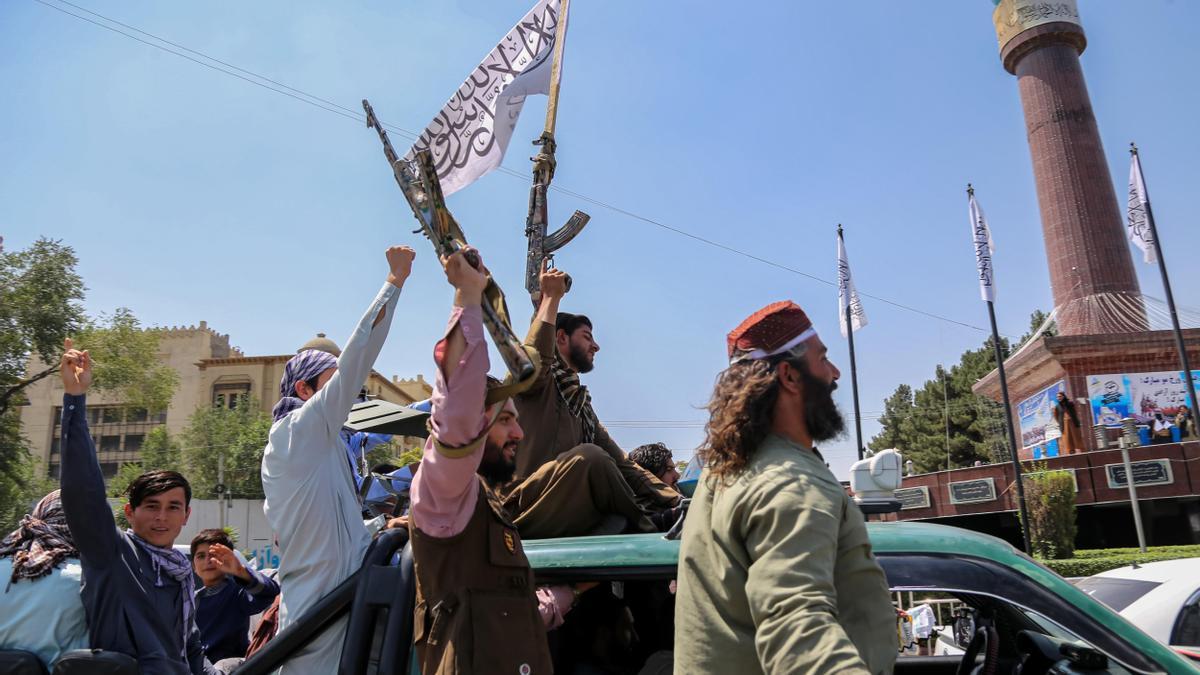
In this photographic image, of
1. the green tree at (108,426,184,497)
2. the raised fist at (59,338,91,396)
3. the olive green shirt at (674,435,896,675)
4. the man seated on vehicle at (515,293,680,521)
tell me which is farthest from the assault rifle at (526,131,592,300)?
the green tree at (108,426,184,497)

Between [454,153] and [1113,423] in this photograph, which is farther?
[1113,423]

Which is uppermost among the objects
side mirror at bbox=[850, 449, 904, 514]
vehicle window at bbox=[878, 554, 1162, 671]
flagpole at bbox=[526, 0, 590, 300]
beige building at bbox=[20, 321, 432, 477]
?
beige building at bbox=[20, 321, 432, 477]

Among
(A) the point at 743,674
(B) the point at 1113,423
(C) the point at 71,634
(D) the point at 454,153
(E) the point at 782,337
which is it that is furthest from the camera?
(B) the point at 1113,423

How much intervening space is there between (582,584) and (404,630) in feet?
1.74

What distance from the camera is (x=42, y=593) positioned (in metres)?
2.71

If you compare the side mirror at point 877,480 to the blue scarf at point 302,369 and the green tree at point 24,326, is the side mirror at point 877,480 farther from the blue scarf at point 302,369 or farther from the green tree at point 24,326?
the green tree at point 24,326

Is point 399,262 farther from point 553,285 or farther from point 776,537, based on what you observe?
point 776,537

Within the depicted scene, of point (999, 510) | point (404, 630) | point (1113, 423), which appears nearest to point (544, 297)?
point (404, 630)

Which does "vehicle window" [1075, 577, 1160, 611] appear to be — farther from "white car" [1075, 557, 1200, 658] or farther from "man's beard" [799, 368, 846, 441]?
"man's beard" [799, 368, 846, 441]

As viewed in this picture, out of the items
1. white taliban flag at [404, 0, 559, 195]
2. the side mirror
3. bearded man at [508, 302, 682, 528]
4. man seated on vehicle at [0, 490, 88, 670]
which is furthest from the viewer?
white taliban flag at [404, 0, 559, 195]

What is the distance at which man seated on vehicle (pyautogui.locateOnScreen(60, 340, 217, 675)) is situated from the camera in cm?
268

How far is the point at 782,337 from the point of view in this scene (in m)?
1.88

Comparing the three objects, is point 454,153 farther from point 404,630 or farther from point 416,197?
point 404,630

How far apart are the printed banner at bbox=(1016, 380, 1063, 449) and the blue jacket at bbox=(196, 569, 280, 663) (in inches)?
1166
